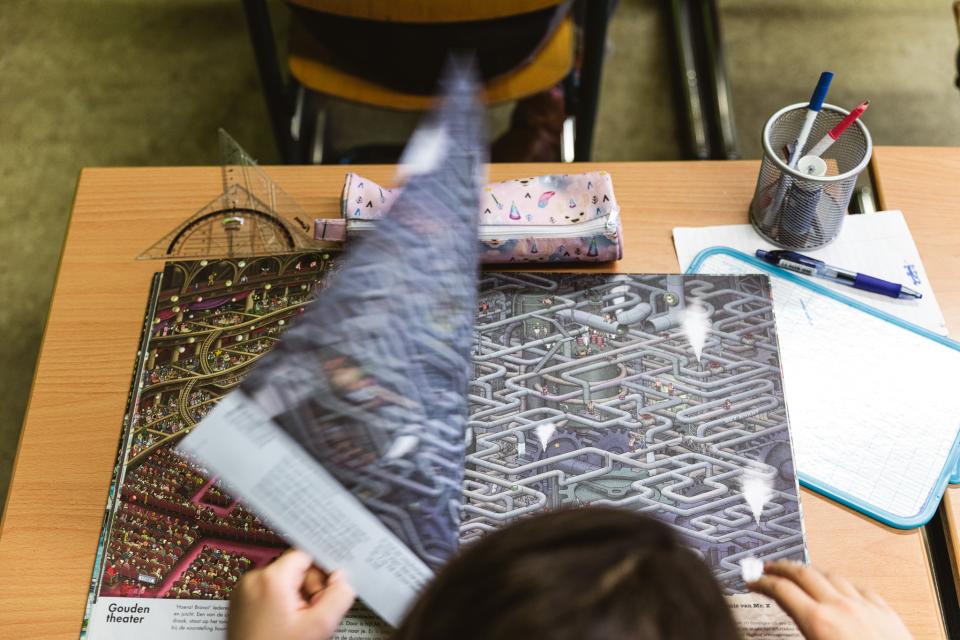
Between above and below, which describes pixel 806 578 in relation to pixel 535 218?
below

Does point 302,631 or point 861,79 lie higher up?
point 861,79

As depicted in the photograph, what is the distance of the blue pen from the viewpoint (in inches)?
34.2

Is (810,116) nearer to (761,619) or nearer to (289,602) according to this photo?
(761,619)

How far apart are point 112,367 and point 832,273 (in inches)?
29.1

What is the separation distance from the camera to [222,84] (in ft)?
6.37

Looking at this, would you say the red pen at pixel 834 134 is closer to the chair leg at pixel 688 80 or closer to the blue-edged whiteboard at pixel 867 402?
the blue-edged whiteboard at pixel 867 402

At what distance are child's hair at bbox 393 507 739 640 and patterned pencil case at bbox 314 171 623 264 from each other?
436 millimetres

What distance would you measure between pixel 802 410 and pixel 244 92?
153 cm

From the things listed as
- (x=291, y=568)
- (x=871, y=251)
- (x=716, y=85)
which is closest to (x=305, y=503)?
(x=291, y=568)

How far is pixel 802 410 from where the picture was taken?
2.64ft

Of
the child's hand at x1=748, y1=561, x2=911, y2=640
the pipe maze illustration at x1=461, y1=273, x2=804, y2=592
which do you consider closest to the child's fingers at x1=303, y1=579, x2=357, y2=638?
the pipe maze illustration at x1=461, y1=273, x2=804, y2=592

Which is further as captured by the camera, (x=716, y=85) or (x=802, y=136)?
(x=716, y=85)

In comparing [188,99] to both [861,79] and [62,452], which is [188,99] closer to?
[62,452]

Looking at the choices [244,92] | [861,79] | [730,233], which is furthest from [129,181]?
[861,79]
